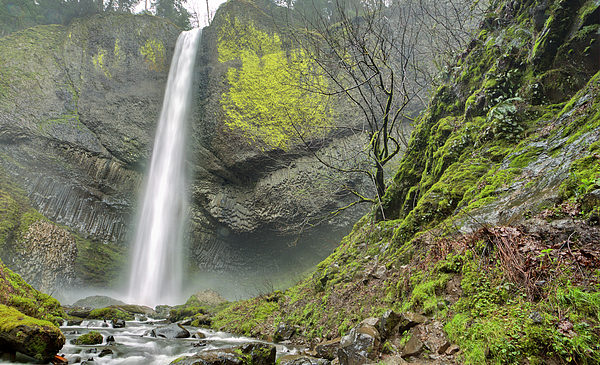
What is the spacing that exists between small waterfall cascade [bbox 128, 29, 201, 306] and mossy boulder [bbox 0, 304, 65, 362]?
1521 cm

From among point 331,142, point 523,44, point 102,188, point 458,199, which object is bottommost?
point 458,199

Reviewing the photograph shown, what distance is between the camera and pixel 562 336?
2.13 m

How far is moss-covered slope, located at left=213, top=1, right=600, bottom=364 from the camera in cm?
246

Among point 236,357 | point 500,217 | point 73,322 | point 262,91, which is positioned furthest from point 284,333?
point 262,91

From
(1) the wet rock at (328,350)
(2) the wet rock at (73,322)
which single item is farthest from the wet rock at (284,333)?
(2) the wet rock at (73,322)

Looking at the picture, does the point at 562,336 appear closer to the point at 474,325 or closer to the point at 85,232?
the point at 474,325

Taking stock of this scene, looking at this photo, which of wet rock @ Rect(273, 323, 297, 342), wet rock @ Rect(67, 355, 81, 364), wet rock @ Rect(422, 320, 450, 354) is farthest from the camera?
wet rock @ Rect(273, 323, 297, 342)

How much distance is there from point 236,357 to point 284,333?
9.31 ft

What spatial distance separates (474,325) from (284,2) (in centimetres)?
2684

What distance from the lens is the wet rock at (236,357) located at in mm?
3663

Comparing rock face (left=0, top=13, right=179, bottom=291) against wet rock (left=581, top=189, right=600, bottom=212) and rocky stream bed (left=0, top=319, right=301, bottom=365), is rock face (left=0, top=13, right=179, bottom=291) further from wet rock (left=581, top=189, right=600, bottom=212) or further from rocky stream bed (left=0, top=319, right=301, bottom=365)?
wet rock (left=581, top=189, right=600, bottom=212)

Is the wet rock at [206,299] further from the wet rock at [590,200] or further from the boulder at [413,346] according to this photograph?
the wet rock at [590,200]

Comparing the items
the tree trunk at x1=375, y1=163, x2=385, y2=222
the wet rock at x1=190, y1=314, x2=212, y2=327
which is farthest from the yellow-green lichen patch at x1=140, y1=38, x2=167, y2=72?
the tree trunk at x1=375, y1=163, x2=385, y2=222

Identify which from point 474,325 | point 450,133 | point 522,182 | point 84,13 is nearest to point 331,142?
point 450,133
